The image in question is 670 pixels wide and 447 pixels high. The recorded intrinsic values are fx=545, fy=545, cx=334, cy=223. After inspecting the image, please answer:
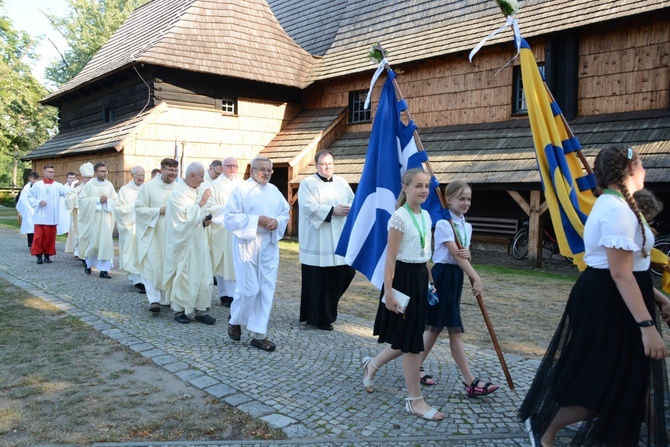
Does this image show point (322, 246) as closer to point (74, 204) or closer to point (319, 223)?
point (319, 223)

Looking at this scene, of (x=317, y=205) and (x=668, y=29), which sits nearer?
(x=317, y=205)

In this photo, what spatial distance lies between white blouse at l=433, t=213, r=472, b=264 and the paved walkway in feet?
3.57

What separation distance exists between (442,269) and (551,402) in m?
1.35

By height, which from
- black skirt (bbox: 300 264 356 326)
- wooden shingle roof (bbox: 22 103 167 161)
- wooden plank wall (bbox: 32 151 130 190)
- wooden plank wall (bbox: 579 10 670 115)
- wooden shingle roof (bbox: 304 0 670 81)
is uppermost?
wooden shingle roof (bbox: 304 0 670 81)

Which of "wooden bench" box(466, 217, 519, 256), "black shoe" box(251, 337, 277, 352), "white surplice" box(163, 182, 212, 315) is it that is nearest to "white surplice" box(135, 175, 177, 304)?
"white surplice" box(163, 182, 212, 315)

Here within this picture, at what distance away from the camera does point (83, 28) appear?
44531mm

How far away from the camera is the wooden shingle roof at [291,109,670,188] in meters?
11.0

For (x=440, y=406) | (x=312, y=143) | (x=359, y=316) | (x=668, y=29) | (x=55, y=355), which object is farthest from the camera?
(x=312, y=143)

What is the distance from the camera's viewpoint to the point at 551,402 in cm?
315

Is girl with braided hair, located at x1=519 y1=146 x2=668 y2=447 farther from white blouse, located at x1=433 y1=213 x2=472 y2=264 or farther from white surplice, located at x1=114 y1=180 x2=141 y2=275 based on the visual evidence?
white surplice, located at x1=114 y1=180 x2=141 y2=275

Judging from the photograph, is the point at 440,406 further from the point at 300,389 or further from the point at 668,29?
the point at 668,29

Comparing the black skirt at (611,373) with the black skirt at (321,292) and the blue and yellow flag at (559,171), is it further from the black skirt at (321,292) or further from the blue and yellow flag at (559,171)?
the black skirt at (321,292)

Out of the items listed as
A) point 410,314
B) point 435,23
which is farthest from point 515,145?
point 410,314

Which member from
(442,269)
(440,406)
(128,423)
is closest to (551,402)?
(440,406)
